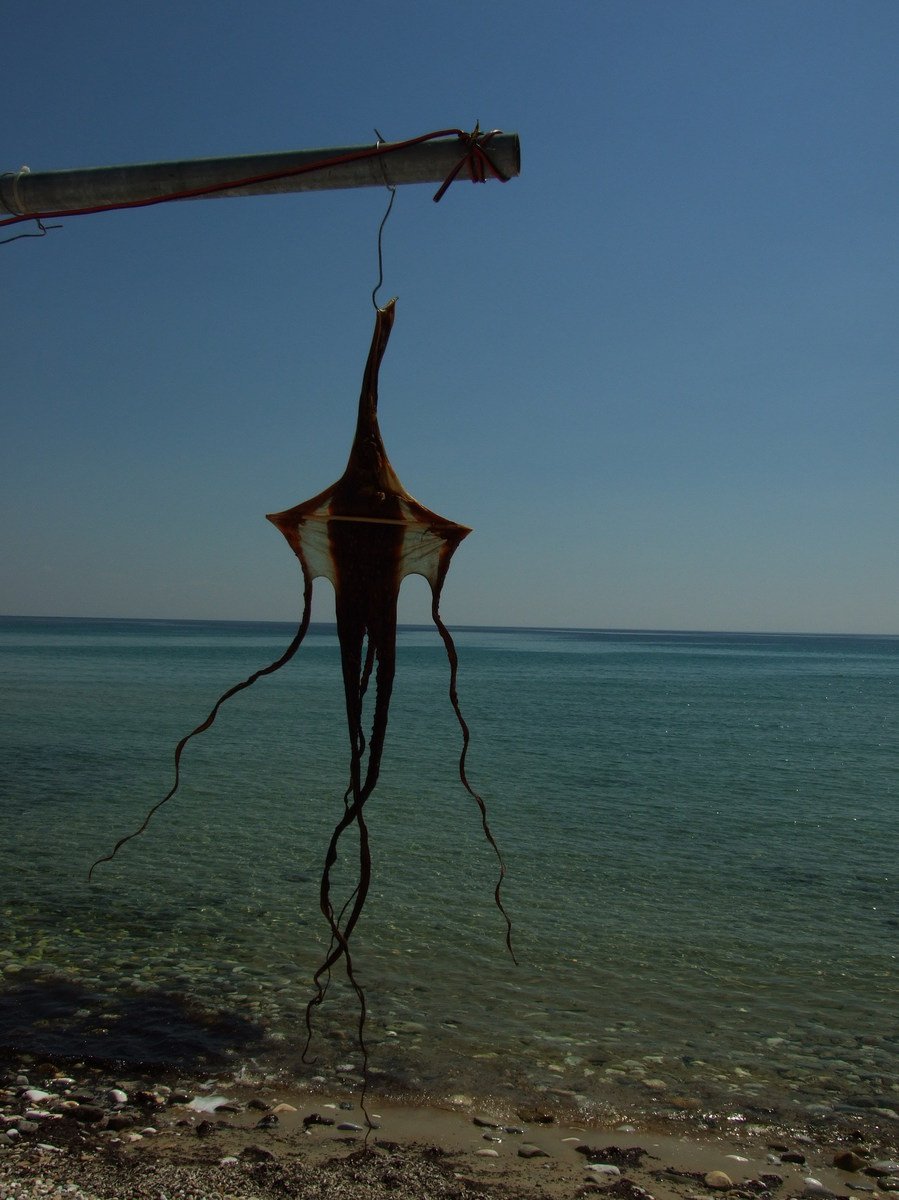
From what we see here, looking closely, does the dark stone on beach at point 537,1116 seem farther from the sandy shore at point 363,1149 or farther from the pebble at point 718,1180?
the pebble at point 718,1180

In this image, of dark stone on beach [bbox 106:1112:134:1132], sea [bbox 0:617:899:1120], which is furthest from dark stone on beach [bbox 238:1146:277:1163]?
sea [bbox 0:617:899:1120]

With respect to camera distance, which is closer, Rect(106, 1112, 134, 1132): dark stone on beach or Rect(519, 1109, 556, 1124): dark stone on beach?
Rect(106, 1112, 134, 1132): dark stone on beach

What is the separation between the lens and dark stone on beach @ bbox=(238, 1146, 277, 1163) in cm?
539

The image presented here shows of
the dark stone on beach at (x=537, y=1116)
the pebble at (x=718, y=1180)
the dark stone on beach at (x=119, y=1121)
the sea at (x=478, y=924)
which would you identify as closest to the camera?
the pebble at (x=718, y=1180)

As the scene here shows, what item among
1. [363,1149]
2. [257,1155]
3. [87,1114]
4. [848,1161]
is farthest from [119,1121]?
[848,1161]

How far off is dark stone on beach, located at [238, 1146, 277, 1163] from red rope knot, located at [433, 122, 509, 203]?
17.7 ft

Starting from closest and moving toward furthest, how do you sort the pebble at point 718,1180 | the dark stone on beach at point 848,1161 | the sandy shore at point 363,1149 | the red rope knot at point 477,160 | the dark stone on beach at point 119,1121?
the red rope knot at point 477,160 < the sandy shore at point 363,1149 < the pebble at point 718,1180 < the dark stone on beach at point 119,1121 < the dark stone on beach at point 848,1161

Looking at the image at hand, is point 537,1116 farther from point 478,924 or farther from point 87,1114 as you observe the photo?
point 478,924

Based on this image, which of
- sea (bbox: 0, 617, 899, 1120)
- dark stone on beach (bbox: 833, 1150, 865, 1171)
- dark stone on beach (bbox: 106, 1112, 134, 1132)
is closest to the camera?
dark stone on beach (bbox: 106, 1112, 134, 1132)

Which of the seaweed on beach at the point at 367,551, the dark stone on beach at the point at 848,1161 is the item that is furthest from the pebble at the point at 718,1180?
the seaweed on beach at the point at 367,551

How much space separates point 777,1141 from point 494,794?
13.1 meters

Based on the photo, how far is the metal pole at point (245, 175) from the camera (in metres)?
2.90

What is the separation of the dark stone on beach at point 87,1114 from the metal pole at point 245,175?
5393 mm

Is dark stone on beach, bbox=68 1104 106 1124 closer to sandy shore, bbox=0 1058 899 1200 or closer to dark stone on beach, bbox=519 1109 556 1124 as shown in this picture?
sandy shore, bbox=0 1058 899 1200
